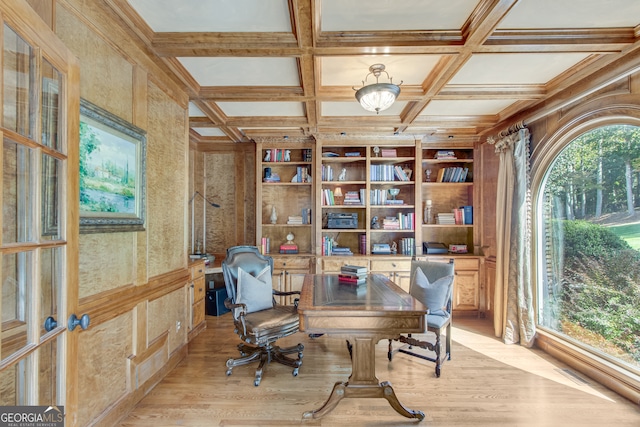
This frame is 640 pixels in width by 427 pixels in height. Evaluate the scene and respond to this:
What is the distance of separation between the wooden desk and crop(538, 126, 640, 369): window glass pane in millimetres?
1861

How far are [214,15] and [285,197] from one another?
10.1ft

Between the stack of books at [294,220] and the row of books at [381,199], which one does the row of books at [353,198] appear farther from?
the stack of books at [294,220]

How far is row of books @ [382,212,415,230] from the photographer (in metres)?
4.42

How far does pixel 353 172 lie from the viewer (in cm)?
473

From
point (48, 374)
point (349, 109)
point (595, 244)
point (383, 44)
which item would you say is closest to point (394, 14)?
point (383, 44)

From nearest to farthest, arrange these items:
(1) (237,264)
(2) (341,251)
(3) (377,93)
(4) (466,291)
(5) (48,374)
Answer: (5) (48,374) → (3) (377,93) → (1) (237,264) → (4) (466,291) → (2) (341,251)

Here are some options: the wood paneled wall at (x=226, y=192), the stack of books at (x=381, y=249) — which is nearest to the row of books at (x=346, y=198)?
the stack of books at (x=381, y=249)

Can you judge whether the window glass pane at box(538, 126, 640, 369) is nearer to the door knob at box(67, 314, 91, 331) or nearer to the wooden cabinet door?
the wooden cabinet door

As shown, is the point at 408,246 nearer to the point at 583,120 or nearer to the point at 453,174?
the point at 453,174

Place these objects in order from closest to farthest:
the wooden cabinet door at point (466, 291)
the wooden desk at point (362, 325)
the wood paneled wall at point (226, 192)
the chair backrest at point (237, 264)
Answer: the wooden desk at point (362, 325) < the chair backrest at point (237, 264) < the wooden cabinet door at point (466, 291) < the wood paneled wall at point (226, 192)

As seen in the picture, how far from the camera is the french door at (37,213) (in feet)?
3.36

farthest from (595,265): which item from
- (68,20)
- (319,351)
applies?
(68,20)

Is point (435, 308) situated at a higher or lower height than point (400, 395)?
higher

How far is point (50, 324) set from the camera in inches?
47.4
